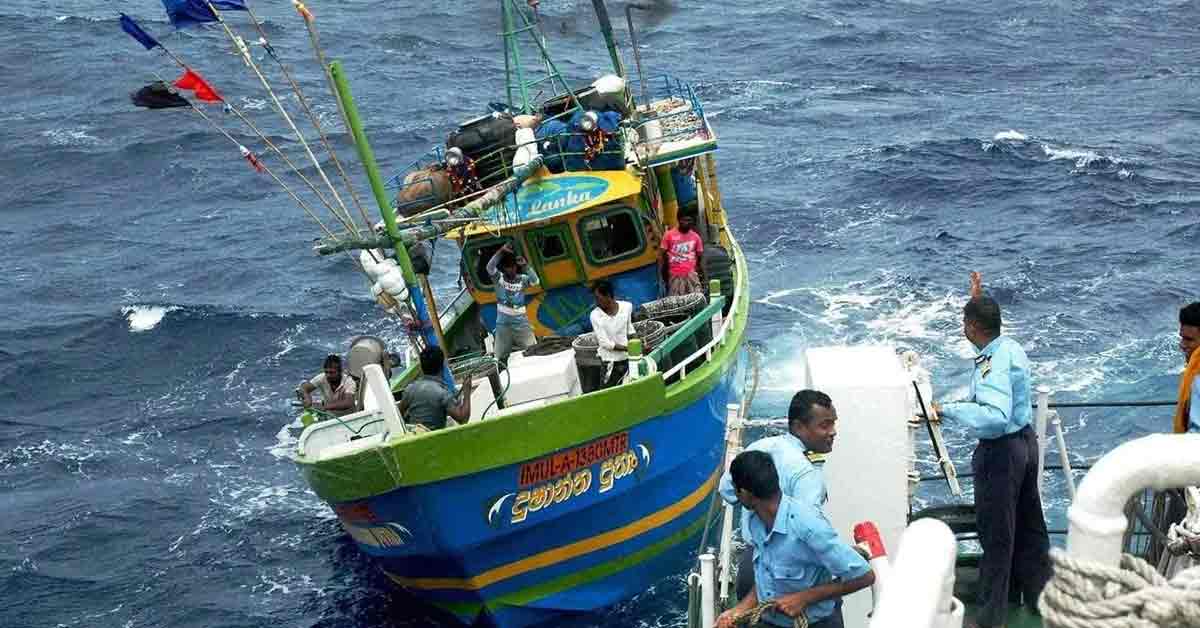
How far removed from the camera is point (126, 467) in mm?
19641

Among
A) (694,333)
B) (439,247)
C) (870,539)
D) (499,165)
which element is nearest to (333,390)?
(499,165)

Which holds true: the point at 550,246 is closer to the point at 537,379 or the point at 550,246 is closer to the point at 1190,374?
the point at 537,379

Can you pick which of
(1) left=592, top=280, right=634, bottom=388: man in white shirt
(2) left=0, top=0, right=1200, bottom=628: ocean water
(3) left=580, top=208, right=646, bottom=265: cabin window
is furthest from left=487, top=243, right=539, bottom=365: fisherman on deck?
(2) left=0, top=0, right=1200, bottom=628: ocean water

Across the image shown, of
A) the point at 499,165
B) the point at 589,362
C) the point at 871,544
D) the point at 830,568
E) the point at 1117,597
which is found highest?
the point at 1117,597

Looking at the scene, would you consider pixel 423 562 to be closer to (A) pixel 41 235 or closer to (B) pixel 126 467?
(B) pixel 126 467

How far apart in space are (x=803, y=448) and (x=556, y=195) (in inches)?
355

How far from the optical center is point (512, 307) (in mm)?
14891

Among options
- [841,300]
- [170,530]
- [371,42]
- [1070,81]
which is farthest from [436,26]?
[170,530]

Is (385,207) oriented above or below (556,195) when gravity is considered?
above

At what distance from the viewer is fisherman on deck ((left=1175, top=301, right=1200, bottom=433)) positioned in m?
6.70

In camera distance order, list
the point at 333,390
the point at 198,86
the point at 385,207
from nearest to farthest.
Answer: the point at 198,86, the point at 385,207, the point at 333,390

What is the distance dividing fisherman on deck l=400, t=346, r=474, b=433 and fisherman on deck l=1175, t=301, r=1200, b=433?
6.83 m

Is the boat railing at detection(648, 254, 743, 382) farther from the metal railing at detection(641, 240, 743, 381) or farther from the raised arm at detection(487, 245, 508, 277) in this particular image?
the raised arm at detection(487, 245, 508, 277)

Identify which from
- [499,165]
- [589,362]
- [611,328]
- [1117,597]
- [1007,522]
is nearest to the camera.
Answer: [1117,597]
